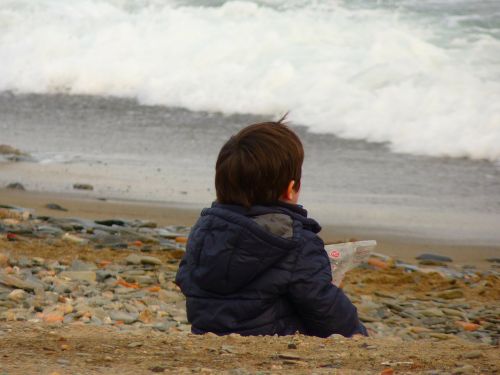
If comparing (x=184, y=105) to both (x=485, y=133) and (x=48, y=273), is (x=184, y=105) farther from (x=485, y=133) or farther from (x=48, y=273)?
(x=48, y=273)

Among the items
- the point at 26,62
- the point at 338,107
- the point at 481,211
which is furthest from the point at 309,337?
the point at 26,62

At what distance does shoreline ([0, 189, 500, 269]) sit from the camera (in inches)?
324

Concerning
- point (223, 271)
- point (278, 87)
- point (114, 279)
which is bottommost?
point (114, 279)

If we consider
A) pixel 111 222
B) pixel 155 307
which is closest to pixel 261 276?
→ pixel 155 307

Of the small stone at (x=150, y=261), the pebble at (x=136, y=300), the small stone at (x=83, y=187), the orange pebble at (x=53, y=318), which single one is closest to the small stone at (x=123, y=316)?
the pebble at (x=136, y=300)

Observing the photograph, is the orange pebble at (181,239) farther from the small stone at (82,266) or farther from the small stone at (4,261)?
the small stone at (4,261)

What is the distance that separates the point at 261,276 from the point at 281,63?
40.9 ft

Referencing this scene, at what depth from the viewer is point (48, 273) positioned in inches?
260

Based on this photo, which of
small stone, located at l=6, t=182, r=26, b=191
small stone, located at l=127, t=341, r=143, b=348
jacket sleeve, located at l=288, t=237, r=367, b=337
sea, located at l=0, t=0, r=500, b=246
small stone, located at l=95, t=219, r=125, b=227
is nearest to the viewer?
small stone, located at l=127, t=341, r=143, b=348

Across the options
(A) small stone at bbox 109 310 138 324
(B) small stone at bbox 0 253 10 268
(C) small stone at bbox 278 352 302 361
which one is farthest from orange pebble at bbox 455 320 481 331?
(B) small stone at bbox 0 253 10 268

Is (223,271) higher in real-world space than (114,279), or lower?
higher

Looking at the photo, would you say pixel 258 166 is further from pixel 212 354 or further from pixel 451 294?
pixel 451 294

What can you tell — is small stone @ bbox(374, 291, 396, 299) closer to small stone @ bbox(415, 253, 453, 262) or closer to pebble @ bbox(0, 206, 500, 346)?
pebble @ bbox(0, 206, 500, 346)

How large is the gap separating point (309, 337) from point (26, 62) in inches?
596
